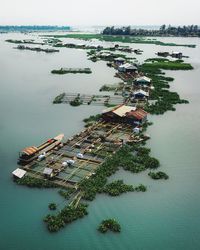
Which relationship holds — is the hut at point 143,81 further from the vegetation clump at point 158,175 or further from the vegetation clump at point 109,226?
the vegetation clump at point 109,226

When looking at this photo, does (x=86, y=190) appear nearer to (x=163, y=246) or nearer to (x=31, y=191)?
(x=31, y=191)

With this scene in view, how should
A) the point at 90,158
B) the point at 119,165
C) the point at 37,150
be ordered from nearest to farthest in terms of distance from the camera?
the point at 119,165, the point at 90,158, the point at 37,150

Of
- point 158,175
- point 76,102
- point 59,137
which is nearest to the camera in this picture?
point 158,175

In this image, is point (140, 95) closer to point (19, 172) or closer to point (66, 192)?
point (19, 172)

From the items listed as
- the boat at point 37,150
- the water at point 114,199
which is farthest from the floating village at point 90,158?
the water at point 114,199

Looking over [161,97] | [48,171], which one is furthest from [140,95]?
[48,171]

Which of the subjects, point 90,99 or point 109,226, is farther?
point 90,99

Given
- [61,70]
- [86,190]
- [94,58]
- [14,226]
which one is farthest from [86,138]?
[94,58]
